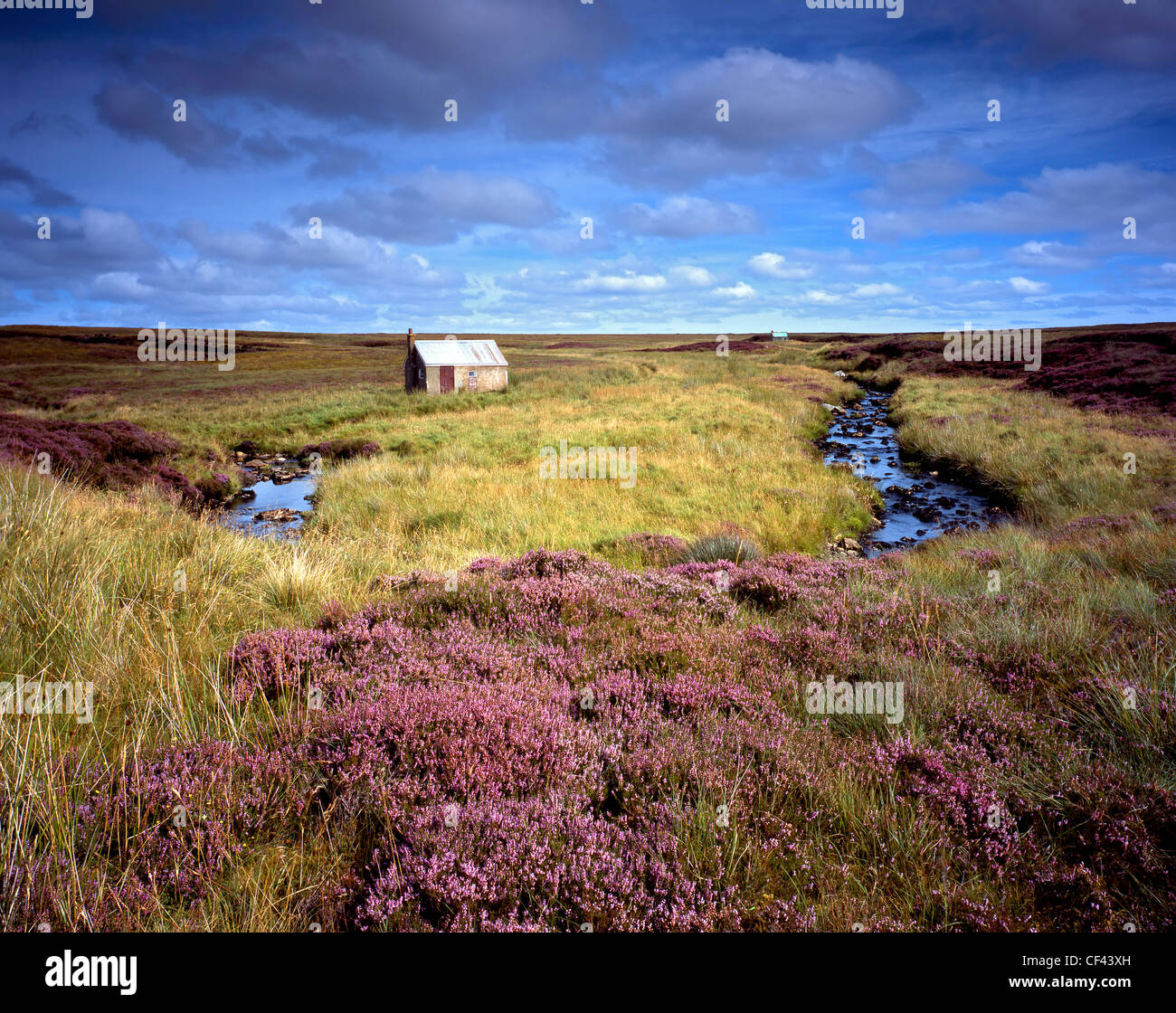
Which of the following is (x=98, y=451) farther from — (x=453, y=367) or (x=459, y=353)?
(x=459, y=353)

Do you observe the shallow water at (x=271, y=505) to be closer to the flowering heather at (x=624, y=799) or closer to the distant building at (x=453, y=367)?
the flowering heather at (x=624, y=799)

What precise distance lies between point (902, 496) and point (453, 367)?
32.1 meters

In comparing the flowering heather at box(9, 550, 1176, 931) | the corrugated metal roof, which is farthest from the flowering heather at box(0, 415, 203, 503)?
the corrugated metal roof

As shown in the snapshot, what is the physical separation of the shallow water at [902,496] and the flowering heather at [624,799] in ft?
26.3

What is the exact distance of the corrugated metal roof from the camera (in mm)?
40844

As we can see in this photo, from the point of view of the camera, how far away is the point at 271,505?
16.1 meters

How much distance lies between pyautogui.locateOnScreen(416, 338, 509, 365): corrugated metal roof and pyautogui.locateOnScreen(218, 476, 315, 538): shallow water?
22.7 meters

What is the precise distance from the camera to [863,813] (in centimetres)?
291

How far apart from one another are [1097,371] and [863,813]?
35.2 m

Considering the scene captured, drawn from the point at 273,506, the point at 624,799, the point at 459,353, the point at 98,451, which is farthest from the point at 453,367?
the point at 624,799

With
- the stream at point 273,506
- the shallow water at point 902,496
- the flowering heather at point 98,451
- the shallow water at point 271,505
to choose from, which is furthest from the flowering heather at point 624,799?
the flowering heather at point 98,451

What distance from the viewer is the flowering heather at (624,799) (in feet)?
7.72

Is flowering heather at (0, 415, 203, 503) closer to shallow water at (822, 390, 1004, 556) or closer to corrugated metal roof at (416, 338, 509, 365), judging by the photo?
shallow water at (822, 390, 1004, 556)
